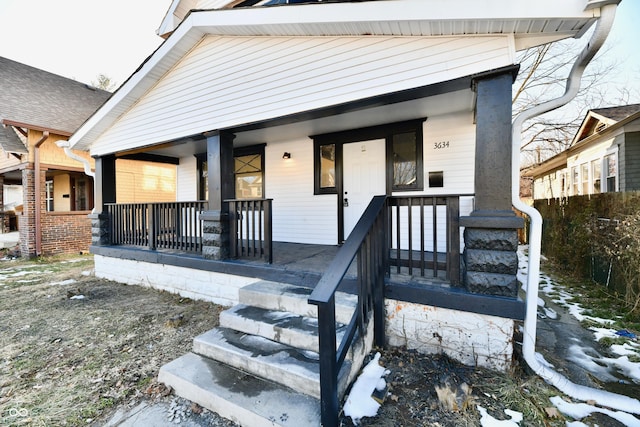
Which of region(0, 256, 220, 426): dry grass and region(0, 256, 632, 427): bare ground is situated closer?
region(0, 256, 632, 427): bare ground

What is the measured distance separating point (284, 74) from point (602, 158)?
9.53m

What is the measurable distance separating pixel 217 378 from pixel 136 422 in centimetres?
54

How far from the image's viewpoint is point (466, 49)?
8.34 feet

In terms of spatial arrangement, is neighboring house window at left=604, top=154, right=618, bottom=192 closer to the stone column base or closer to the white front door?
the white front door

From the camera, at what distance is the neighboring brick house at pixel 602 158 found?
21.4 feet

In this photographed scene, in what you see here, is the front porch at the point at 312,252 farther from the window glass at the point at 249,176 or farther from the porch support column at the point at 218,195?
the window glass at the point at 249,176

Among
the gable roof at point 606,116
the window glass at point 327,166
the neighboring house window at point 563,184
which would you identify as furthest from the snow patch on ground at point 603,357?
the neighboring house window at point 563,184

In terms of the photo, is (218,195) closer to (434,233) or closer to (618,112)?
(434,233)

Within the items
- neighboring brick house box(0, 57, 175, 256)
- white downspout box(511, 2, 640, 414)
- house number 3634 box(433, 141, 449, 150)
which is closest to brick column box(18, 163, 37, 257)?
neighboring brick house box(0, 57, 175, 256)

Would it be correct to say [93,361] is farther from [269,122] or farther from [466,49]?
[466,49]

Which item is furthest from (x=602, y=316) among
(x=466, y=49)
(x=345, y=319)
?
(x=466, y=49)

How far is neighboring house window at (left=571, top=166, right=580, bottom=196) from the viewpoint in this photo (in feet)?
31.5

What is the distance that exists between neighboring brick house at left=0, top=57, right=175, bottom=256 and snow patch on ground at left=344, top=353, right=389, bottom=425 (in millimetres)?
8742

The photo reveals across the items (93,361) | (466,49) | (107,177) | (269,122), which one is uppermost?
(466,49)
